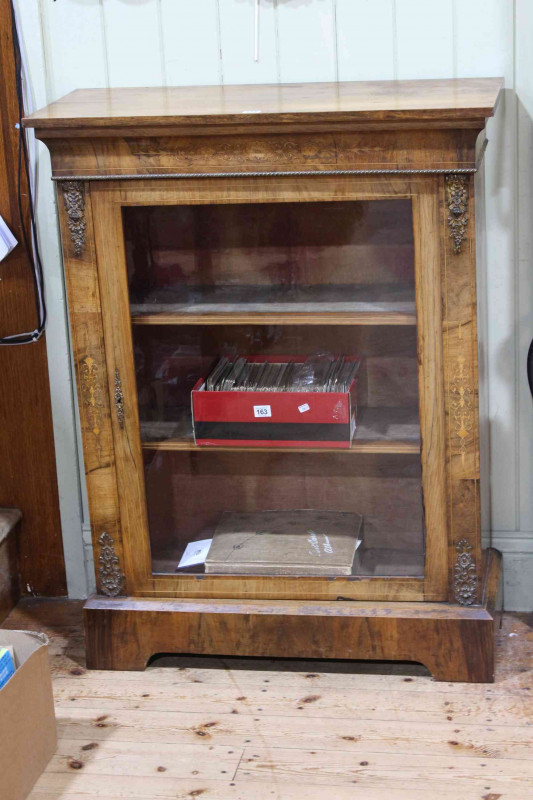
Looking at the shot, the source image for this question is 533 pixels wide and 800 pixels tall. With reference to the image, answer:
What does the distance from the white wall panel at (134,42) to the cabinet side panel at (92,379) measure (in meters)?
0.43

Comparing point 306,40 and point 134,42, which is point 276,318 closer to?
point 306,40

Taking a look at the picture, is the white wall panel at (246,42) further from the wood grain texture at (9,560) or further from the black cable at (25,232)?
the wood grain texture at (9,560)

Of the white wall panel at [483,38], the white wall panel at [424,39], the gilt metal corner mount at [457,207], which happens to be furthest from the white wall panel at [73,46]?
the gilt metal corner mount at [457,207]

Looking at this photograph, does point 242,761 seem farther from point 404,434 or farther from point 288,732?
point 404,434

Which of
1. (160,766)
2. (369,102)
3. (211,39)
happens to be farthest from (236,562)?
(211,39)

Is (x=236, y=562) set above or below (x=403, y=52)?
below

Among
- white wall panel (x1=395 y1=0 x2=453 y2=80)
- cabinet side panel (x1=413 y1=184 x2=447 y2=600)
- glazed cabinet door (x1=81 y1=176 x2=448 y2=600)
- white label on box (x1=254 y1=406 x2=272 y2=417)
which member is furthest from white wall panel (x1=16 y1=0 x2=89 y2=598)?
cabinet side panel (x1=413 y1=184 x2=447 y2=600)

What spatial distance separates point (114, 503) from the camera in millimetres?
2359

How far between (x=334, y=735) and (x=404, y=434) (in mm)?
638

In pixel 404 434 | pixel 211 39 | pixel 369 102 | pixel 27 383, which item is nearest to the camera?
pixel 369 102

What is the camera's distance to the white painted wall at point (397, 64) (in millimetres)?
2312

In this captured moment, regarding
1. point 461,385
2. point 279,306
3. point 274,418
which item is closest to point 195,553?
point 274,418

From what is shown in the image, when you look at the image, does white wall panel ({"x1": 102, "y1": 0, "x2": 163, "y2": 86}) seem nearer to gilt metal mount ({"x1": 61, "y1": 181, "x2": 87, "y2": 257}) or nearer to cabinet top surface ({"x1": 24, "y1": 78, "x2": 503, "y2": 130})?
cabinet top surface ({"x1": 24, "y1": 78, "x2": 503, "y2": 130})

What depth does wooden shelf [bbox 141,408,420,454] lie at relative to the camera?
222cm
